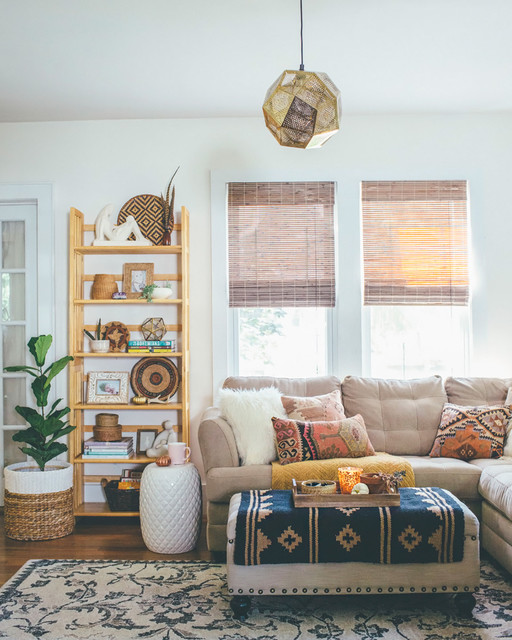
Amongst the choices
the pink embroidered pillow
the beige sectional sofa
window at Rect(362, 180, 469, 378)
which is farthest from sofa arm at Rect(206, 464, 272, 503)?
window at Rect(362, 180, 469, 378)

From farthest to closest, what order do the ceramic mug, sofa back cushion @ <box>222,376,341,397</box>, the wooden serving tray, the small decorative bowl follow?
sofa back cushion @ <box>222,376,341,397</box> → the ceramic mug → the small decorative bowl → the wooden serving tray

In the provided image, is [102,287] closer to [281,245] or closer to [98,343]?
[98,343]

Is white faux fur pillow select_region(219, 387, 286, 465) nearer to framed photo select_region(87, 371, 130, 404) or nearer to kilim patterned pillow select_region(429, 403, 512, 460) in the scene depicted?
framed photo select_region(87, 371, 130, 404)

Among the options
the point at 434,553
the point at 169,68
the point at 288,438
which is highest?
the point at 169,68

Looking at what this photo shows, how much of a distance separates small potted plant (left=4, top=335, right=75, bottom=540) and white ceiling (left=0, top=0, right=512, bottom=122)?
1.61m

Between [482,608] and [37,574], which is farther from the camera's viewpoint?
[37,574]

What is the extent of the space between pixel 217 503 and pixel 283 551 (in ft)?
2.52

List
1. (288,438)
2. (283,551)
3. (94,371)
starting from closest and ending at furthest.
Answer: (283,551)
(288,438)
(94,371)

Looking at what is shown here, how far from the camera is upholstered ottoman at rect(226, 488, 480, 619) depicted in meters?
2.58

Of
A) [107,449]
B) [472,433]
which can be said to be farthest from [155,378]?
[472,433]

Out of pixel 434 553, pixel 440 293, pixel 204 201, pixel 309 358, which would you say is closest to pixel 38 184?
pixel 204 201

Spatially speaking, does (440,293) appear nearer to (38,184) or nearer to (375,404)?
(375,404)

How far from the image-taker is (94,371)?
14.3 feet

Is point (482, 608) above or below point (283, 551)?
below
